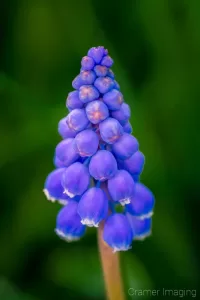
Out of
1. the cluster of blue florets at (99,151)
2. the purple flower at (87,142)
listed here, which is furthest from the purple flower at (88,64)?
the purple flower at (87,142)

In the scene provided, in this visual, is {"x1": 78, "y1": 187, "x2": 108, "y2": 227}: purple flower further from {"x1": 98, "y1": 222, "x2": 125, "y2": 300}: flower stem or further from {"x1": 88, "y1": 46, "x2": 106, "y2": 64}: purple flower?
{"x1": 88, "y1": 46, "x2": 106, "y2": 64}: purple flower

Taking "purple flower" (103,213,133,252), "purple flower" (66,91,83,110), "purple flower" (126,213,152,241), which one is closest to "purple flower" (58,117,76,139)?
"purple flower" (66,91,83,110)

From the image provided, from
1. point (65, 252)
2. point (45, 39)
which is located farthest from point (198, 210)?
point (45, 39)

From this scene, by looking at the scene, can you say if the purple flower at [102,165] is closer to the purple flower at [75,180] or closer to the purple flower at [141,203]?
the purple flower at [75,180]

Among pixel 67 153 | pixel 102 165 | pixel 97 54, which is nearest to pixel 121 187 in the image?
pixel 102 165

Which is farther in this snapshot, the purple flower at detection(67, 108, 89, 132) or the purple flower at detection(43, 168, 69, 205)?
the purple flower at detection(43, 168, 69, 205)
